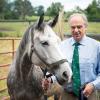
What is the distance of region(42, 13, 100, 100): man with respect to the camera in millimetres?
3410

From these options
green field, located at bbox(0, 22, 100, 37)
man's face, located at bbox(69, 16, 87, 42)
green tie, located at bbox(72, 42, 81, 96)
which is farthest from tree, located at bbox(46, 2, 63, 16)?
green tie, located at bbox(72, 42, 81, 96)

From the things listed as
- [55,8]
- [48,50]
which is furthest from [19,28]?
[48,50]

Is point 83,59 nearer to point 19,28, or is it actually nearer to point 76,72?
point 76,72

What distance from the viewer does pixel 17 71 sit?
4285 millimetres

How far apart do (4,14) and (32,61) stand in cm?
2776

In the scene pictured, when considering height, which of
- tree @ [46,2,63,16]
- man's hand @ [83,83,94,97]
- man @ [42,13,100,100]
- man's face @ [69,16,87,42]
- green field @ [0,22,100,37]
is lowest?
green field @ [0,22,100,37]

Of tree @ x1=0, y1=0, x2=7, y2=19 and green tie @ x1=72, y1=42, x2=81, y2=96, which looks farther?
tree @ x1=0, y1=0, x2=7, y2=19

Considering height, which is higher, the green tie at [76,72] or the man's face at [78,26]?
the man's face at [78,26]

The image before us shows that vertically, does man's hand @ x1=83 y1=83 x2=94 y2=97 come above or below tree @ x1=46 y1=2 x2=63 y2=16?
below

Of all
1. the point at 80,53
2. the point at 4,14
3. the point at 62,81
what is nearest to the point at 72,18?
the point at 80,53

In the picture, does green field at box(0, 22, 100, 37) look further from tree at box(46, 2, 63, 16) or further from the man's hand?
the man's hand

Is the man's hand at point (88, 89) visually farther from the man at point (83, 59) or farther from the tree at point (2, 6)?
the tree at point (2, 6)

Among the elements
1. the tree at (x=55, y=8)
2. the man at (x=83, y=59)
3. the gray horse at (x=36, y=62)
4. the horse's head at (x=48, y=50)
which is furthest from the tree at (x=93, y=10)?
the man at (x=83, y=59)

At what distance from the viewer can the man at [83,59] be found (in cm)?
341
